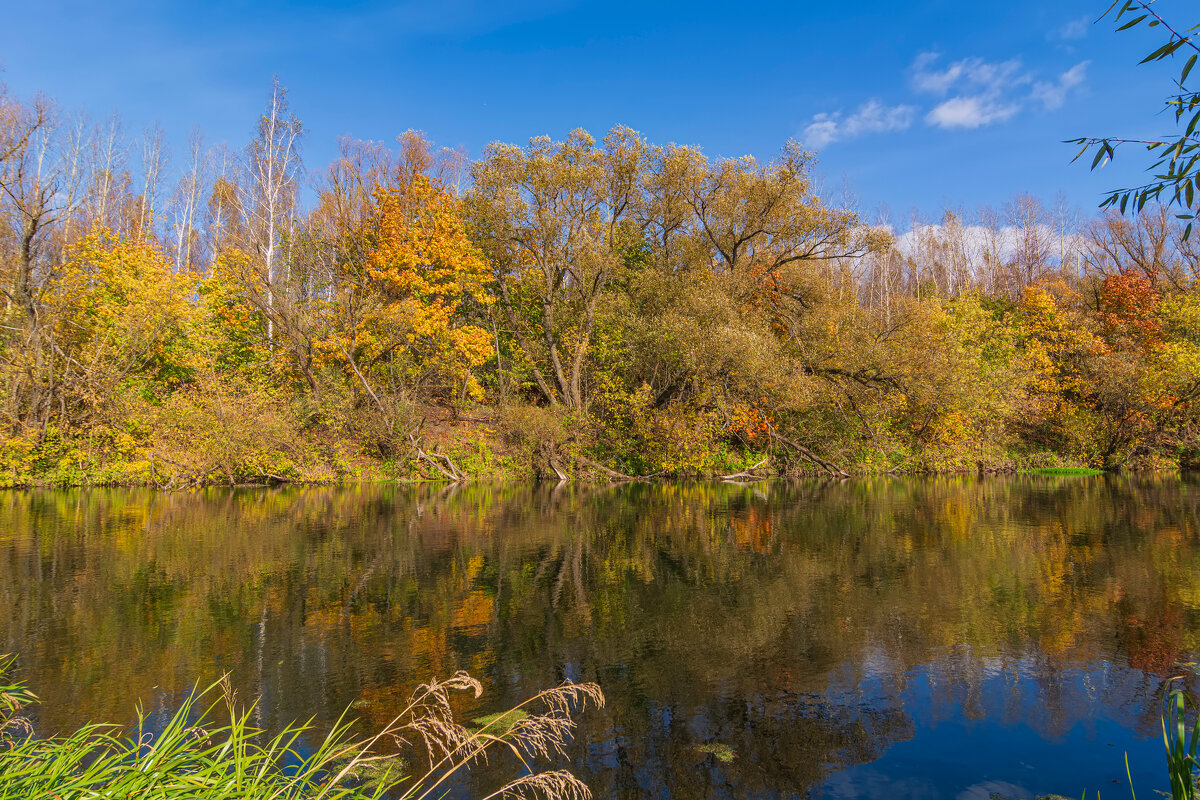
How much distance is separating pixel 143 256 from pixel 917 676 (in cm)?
3482

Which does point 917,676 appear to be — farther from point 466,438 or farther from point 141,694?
point 466,438

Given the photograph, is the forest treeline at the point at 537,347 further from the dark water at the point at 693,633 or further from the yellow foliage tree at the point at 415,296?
the dark water at the point at 693,633

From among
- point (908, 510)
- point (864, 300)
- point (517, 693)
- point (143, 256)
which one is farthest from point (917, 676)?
point (864, 300)

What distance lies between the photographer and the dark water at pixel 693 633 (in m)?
5.00

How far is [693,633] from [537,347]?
2607 centimetres

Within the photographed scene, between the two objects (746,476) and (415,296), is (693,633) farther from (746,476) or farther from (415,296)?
(415,296)

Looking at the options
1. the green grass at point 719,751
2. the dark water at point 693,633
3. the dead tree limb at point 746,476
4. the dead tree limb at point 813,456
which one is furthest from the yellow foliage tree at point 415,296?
the green grass at point 719,751

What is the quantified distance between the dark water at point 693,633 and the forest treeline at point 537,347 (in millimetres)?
12622

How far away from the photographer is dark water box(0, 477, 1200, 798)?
5000mm

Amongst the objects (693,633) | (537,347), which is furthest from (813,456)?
(693,633)

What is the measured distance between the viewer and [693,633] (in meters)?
7.60

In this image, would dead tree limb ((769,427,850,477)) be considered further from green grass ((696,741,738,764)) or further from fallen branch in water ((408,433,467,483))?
green grass ((696,741,738,764))

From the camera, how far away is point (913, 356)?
30.6 m

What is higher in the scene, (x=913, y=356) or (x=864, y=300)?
(x=864, y=300)
